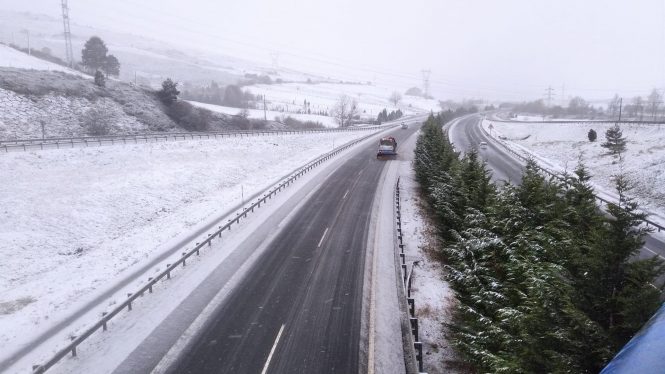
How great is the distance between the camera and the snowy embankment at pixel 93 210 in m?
17.0

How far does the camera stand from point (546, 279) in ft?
32.6

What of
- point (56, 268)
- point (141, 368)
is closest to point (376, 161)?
point (56, 268)

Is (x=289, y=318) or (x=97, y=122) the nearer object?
(x=289, y=318)

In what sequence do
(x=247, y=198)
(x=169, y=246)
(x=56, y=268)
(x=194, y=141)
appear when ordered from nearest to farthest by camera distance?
(x=56, y=268) → (x=169, y=246) → (x=247, y=198) → (x=194, y=141)

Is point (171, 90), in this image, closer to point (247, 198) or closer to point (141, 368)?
point (247, 198)

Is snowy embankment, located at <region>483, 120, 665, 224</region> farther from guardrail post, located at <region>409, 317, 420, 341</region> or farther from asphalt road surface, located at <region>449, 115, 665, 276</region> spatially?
guardrail post, located at <region>409, 317, 420, 341</region>

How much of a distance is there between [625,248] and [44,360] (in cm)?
1512

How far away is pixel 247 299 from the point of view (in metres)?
15.1

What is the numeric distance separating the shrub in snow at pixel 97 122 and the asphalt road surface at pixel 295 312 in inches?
1711

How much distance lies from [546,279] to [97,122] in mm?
60511

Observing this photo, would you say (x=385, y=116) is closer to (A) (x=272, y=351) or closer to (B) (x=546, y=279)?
(A) (x=272, y=351)

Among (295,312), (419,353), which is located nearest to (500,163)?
(295,312)

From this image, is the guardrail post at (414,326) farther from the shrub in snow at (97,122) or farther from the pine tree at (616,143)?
the shrub in snow at (97,122)

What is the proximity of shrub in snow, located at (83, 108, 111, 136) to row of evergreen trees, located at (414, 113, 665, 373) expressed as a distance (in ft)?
172
